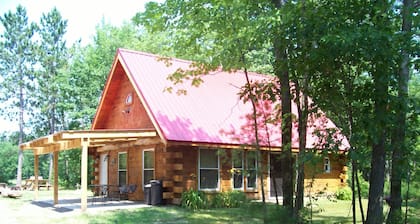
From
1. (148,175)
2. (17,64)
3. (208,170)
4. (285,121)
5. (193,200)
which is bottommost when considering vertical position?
(193,200)

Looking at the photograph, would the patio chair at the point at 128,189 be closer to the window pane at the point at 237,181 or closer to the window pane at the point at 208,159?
the window pane at the point at 208,159

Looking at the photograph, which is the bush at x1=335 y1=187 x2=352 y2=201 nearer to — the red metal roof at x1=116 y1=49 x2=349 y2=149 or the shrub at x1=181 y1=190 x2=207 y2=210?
the red metal roof at x1=116 y1=49 x2=349 y2=149

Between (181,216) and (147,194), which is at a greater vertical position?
(147,194)

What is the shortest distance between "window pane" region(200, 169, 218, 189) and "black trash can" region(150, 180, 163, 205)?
1549 millimetres

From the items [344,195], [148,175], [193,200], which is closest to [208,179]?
[193,200]

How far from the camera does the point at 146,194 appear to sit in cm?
1463

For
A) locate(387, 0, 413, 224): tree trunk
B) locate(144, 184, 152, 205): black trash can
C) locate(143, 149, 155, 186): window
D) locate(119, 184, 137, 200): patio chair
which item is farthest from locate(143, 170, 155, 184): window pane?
locate(387, 0, 413, 224): tree trunk

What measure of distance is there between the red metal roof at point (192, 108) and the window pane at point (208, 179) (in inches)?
54.7

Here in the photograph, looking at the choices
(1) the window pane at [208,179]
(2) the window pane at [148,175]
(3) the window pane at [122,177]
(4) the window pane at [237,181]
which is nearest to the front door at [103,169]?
(3) the window pane at [122,177]

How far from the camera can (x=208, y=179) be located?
15.3 m

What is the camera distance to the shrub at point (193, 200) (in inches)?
530

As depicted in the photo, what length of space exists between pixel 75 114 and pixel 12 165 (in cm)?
1297

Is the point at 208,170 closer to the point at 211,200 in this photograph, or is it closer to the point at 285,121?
the point at 211,200

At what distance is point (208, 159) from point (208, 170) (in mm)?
403
